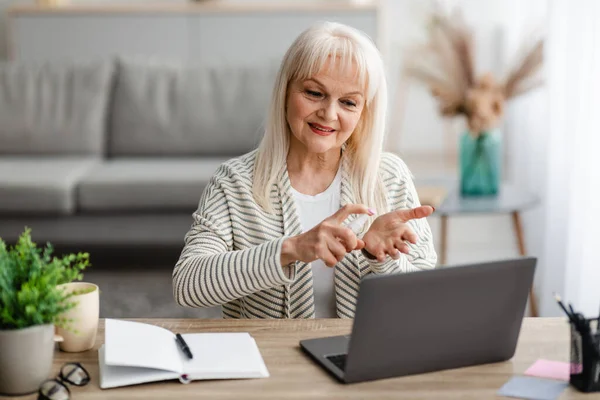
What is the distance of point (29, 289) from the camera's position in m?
1.21

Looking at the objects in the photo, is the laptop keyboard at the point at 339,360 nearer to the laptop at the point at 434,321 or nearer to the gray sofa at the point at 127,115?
the laptop at the point at 434,321

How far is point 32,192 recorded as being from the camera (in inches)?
142

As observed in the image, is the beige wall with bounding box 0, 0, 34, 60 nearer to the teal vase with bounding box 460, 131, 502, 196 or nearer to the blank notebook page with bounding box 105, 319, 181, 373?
the teal vase with bounding box 460, 131, 502, 196

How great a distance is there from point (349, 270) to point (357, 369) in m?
0.53

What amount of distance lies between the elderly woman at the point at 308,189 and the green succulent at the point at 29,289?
41cm

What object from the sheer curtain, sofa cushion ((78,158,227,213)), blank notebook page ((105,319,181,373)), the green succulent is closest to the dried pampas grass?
the sheer curtain

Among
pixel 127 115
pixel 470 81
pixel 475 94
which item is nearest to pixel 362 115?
pixel 475 94

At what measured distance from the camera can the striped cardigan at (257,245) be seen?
1.64m

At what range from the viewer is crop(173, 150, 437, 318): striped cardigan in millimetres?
1644

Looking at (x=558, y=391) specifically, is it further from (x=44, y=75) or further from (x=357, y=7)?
(x=357, y=7)

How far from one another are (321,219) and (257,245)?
16cm

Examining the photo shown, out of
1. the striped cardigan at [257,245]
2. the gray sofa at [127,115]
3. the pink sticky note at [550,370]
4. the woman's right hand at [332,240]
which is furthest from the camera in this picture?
the gray sofa at [127,115]

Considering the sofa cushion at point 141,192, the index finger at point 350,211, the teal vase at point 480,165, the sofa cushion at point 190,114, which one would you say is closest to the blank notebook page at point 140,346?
the index finger at point 350,211

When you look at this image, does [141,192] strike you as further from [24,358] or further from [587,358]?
[587,358]
